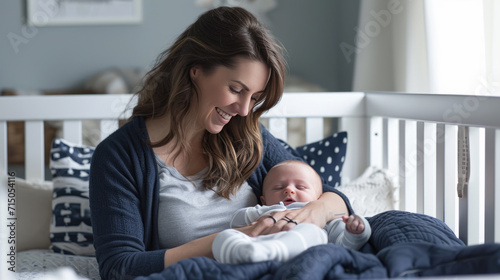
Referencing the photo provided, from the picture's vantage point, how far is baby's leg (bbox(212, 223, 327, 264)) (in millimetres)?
1032

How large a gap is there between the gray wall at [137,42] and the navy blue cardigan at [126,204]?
203 centimetres

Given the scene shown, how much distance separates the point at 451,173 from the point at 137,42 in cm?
234

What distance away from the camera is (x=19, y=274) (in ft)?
4.66

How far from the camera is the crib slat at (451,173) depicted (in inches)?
57.6

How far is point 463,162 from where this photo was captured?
1.45 meters

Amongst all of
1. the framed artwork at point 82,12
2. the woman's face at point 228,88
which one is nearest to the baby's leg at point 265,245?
the woman's face at point 228,88

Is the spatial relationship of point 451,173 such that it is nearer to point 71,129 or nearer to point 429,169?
point 429,169

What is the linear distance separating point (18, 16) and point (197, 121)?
2329 millimetres

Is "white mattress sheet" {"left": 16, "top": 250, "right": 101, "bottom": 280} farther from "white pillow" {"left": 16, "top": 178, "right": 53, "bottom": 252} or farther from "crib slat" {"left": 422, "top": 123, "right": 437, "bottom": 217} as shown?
"crib slat" {"left": 422, "top": 123, "right": 437, "bottom": 217}

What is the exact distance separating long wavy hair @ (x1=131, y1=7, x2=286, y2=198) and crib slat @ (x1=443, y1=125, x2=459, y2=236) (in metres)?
0.45

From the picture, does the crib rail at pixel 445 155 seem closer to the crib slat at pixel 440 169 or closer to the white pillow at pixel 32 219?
the crib slat at pixel 440 169

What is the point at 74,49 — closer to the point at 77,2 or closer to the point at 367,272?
the point at 77,2

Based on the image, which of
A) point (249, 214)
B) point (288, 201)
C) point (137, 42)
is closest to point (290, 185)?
point (288, 201)

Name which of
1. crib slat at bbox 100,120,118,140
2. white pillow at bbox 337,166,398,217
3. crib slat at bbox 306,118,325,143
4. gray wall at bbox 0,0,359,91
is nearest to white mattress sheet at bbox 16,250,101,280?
crib slat at bbox 100,120,118,140
